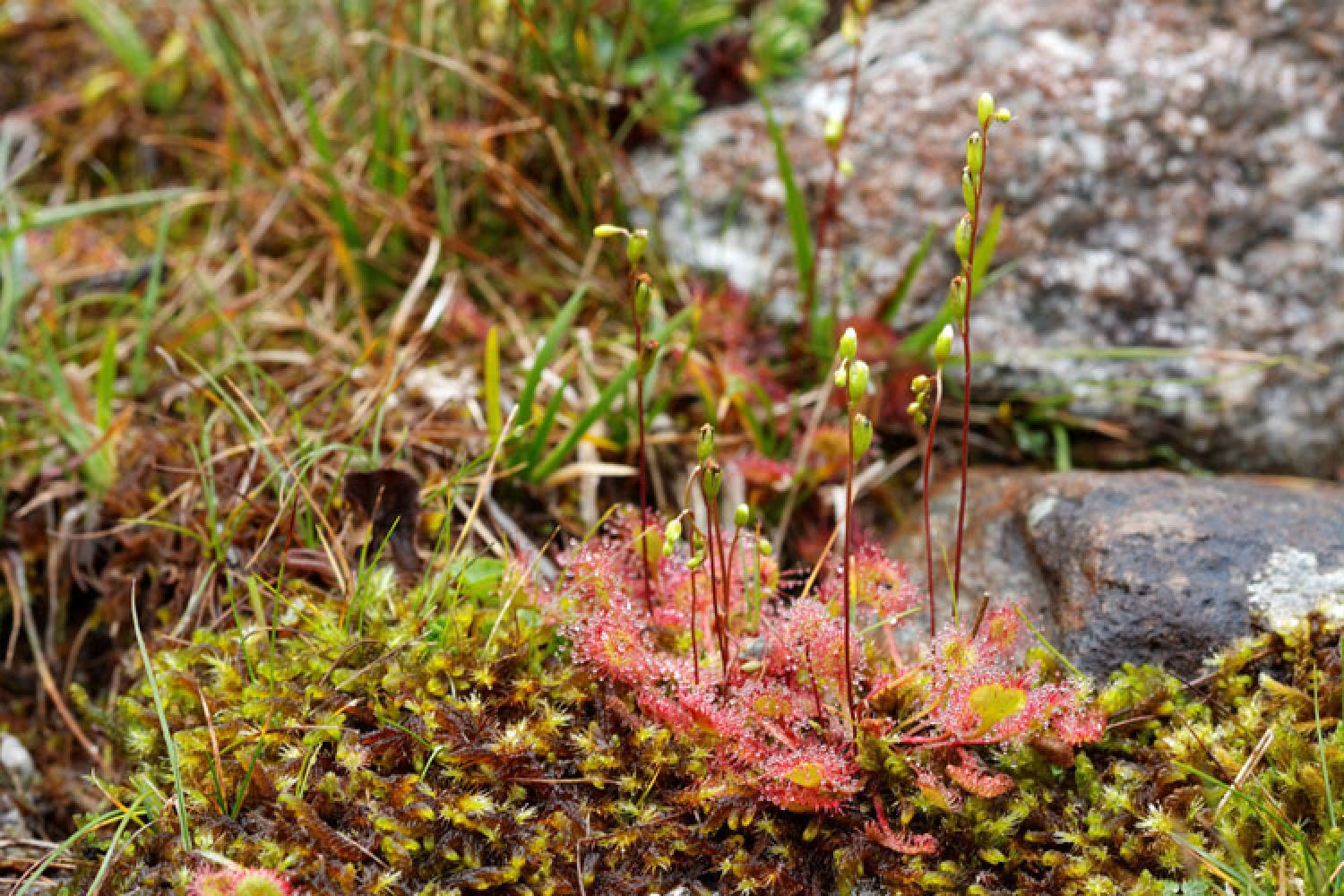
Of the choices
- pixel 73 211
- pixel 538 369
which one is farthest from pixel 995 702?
pixel 73 211

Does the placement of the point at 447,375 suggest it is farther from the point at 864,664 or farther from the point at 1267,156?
the point at 1267,156

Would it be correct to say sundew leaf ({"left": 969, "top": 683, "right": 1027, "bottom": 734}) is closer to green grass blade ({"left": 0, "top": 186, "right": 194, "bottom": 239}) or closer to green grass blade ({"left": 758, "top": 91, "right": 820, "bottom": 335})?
green grass blade ({"left": 758, "top": 91, "right": 820, "bottom": 335})

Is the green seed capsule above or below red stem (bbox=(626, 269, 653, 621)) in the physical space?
above

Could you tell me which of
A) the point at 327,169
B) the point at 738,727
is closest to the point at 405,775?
the point at 738,727

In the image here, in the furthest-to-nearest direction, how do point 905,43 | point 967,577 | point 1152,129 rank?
point 905,43 < point 1152,129 < point 967,577

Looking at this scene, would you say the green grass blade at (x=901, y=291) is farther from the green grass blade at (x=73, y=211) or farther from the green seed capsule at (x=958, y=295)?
the green grass blade at (x=73, y=211)

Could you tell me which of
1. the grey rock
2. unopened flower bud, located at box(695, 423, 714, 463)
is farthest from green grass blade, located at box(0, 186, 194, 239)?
unopened flower bud, located at box(695, 423, 714, 463)

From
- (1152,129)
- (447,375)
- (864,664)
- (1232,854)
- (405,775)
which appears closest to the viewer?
(1232,854)
